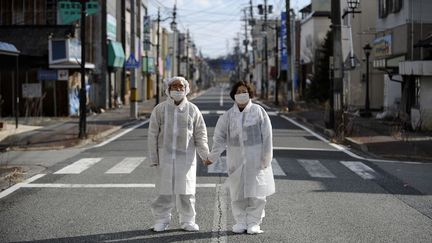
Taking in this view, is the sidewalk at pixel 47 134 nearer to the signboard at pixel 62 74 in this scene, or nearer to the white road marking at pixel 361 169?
the signboard at pixel 62 74

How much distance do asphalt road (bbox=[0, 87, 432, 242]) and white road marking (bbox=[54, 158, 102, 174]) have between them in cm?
2

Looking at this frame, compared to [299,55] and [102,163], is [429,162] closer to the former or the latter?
[102,163]

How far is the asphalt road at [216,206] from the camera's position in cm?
716

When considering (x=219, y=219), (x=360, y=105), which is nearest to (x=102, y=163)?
(x=219, y=219)

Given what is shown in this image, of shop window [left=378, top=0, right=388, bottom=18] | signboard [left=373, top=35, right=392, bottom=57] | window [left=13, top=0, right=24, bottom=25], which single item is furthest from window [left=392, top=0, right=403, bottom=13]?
window [left=13, top=0, right=24, bottom=25]

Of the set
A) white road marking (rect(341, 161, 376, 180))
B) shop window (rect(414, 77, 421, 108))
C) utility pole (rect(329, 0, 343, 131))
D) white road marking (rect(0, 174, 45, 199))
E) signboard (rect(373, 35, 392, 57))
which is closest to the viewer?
white road marking (rect(0, 174, 45, 199))

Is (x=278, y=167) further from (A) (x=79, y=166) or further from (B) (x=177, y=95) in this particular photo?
(B) (x=177, y=95)

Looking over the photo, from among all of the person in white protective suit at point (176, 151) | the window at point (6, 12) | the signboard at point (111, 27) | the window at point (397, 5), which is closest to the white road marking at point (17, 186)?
the person in white protective suit at point (176, 151)

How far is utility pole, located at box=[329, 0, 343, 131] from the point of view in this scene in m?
22.5

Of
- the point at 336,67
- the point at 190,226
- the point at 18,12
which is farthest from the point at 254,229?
the point at 18,12

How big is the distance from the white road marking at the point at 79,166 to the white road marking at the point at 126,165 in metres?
0.65

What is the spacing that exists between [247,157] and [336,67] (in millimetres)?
16155

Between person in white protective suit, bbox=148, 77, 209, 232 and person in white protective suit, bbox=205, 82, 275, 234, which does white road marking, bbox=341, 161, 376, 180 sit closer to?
person in white protective suit, bbox=205, 82, 275, 234

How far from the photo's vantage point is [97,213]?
8445 millimetres
